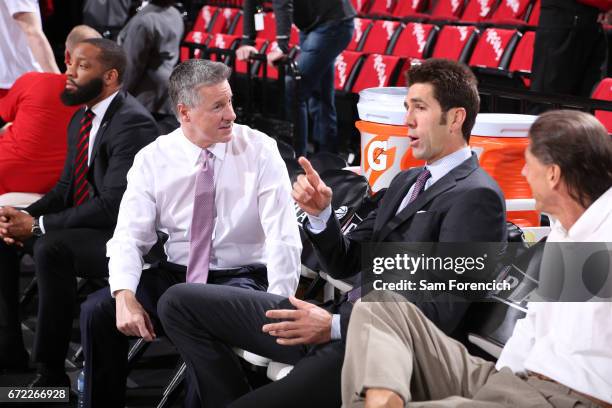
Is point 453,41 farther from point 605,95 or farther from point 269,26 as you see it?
point 605,95

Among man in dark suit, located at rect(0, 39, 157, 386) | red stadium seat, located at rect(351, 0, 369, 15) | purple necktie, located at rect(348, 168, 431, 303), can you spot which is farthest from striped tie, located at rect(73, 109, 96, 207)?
red stadium seat, located at rect(351, 0, 369, 15)

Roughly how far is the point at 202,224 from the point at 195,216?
36 millimetres

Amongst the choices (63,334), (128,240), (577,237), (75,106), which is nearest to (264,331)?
(128,240)

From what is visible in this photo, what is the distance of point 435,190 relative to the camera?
261 cm

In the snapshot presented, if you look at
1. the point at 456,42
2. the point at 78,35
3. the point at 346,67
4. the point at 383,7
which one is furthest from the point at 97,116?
the point at 383,7

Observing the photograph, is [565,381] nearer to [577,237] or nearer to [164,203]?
[577,237]

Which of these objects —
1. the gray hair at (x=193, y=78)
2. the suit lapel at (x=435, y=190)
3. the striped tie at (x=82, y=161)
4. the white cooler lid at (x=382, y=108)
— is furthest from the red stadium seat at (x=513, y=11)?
the suit lapel at (x=435, y=190)

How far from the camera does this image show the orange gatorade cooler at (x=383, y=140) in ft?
Answer: 12.2

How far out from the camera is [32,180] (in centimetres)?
429

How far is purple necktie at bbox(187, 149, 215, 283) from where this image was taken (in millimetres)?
3102

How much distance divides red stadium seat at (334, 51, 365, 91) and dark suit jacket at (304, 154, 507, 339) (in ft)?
14.1

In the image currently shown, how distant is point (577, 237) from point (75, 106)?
2766 mm

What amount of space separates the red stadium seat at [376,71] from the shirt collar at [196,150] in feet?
11.7

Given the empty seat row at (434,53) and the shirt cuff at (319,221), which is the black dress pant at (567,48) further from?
the shirt cuff at (319,221)
